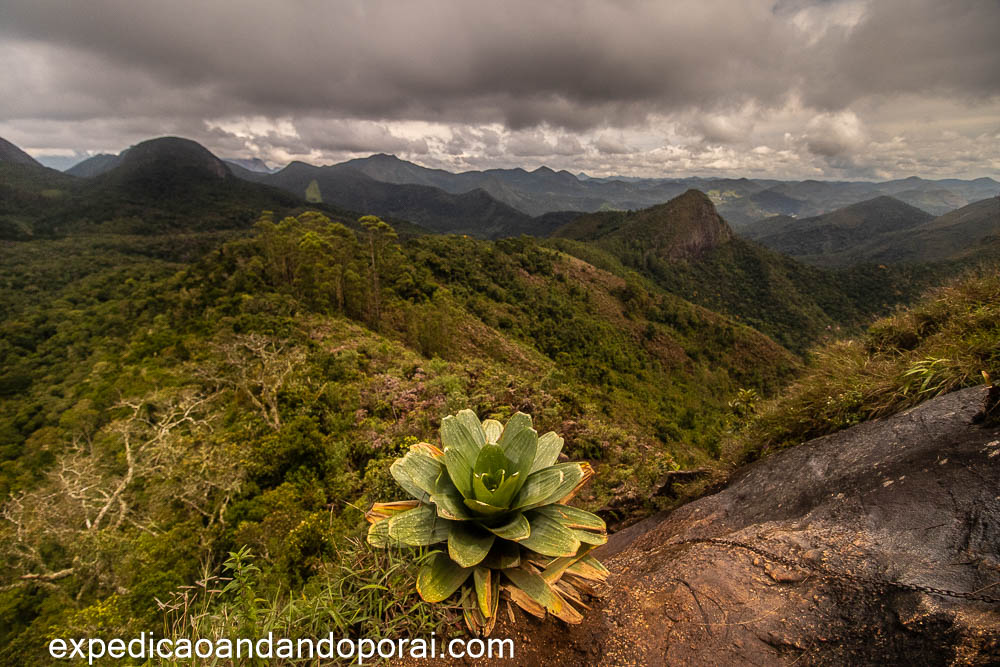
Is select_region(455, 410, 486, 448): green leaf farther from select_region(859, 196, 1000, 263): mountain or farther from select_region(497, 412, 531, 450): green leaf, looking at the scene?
select_region(859, 196, 1000, 263): mountain

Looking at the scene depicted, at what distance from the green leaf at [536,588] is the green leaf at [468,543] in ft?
0.59

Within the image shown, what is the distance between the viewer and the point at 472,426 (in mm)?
2281

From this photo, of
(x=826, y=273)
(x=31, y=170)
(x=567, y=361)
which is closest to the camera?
(x=567, y=361)

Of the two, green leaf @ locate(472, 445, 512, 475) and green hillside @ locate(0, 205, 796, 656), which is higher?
green leaf @ locate(472, 445, 512, 475)

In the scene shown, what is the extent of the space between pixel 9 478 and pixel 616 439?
24653 millimetres

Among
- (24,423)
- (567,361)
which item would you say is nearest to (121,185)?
(24,423)

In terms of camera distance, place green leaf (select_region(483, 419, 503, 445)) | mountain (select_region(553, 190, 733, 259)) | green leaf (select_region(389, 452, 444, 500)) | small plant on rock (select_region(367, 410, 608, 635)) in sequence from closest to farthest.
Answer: small plant on rock (select_region(367, 410, 608, 635)), green leaf (select_region(389, 452, 444, 500)), green leaf (select_region(483, 419, 503, 445)), mountain (select_region(553, 190, 733, 259))

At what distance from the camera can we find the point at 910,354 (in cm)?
339

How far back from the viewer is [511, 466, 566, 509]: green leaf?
1.90 meters

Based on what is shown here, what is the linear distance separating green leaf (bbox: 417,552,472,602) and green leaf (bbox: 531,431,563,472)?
2.12 feet

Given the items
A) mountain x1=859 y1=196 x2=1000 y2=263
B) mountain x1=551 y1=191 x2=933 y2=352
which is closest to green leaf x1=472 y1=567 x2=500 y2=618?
mountain x1=551 y1=191 x2=933 y2=352

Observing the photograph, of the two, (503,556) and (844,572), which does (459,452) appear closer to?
(503,556)

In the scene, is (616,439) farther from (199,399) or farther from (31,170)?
(31,170)

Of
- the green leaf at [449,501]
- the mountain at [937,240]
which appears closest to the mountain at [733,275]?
the green leaf at [449,501]
